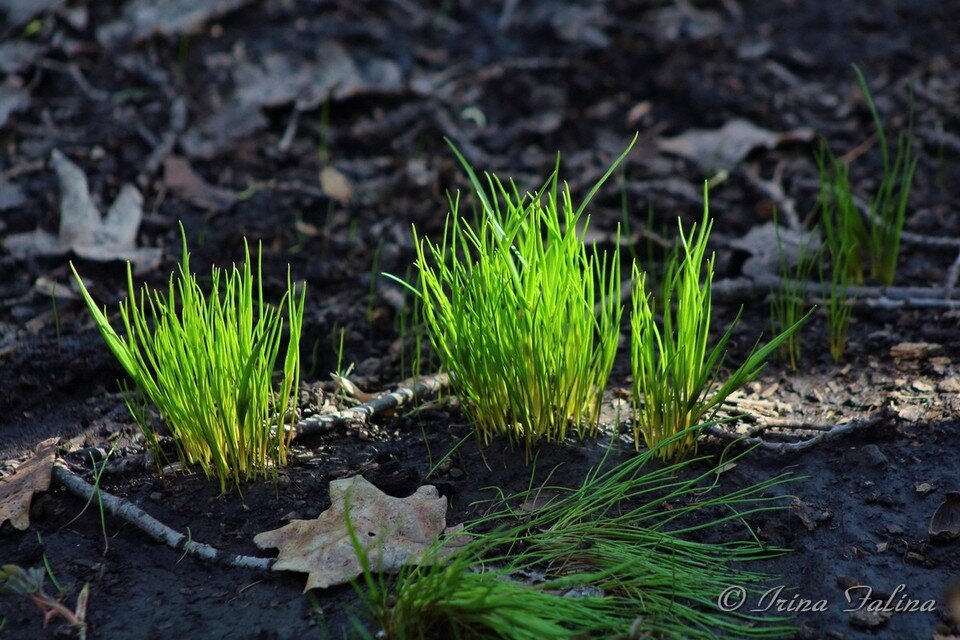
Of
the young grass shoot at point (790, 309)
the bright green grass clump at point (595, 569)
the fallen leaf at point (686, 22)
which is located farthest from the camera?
the fallen leaf at point (686, 22)

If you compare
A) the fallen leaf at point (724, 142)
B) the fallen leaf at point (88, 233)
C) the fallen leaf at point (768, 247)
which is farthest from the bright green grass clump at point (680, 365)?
the fallen leaf at point (88, 233)

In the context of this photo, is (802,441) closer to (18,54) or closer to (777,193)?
(777,193)

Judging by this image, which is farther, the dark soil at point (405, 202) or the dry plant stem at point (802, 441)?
the dry plant stem at point (802, 441)

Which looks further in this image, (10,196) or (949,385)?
(10,196)

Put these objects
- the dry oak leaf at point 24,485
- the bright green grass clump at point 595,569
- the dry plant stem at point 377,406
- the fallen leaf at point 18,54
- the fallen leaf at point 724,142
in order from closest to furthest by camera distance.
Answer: the bright green grass clump at point 595,569, the dry oak leaf at point 24,485, the dry plant stem at point 377,406, the fallen leaf at point 724,142, the fallen leaf at point 18,54

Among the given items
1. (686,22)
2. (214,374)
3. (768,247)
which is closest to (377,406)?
(214,374)

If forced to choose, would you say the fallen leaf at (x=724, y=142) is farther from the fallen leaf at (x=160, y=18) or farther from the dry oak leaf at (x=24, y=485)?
the dry oak leaf at (x=24, y=485)

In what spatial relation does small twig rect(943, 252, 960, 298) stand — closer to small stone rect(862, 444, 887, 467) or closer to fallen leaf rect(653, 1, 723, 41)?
small stone rect(862, 444, 887, 467)

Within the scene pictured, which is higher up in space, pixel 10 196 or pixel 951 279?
pixel 10 196
